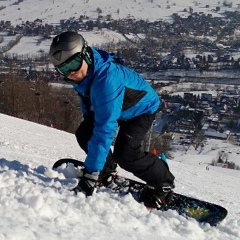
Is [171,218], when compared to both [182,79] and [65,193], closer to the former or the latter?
[65,193]

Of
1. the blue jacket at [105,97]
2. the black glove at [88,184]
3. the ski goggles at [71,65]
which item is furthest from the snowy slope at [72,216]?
the ski goggles at [71,65]

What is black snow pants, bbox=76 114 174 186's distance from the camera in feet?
10.8

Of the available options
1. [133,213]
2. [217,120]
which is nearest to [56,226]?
[133,213]

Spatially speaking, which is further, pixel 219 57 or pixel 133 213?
pixel 219 57

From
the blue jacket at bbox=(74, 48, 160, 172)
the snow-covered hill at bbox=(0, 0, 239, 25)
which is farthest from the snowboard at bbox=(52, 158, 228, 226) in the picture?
the snow-covered hill at bbox=(0, 0, 239, 25)

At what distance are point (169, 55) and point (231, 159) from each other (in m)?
46.2

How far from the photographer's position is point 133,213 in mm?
3059

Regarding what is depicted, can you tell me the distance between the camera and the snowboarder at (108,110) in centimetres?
288

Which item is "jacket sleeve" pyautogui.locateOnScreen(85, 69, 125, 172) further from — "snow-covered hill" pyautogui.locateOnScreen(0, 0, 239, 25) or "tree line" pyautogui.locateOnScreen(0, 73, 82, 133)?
Answer: "snow-covered hill" pyautogui.locateOnScreen(0, 0, 239, 25)

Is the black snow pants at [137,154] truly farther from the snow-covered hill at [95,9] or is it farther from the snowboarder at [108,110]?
the snow-covered hill at [95,9]

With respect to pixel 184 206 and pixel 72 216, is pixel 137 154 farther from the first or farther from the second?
pixel 72 216

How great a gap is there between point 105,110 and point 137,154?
62 centimetres

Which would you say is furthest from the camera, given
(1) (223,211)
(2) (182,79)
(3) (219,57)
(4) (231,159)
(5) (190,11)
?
(5) (190,11)

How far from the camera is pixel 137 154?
332 cm
